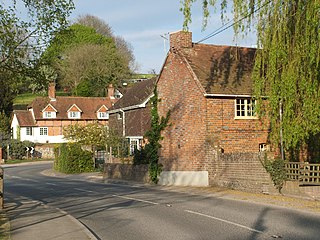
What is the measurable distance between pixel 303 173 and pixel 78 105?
59817 millimetres

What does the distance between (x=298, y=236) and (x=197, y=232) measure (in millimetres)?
2309

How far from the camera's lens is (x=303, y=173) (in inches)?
790

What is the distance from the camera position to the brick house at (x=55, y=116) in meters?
75.1

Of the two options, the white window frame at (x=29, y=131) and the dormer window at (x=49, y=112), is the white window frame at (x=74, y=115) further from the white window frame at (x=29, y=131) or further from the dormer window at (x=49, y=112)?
the white window frame at (x=29, y=131)

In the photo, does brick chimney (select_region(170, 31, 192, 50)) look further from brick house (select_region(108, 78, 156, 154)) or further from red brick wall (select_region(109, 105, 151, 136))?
red brick wall (select_region(109, 105, 151, 136))

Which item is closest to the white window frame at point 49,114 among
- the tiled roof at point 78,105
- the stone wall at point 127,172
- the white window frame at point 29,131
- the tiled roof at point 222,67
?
the tiled roof at point 78,105

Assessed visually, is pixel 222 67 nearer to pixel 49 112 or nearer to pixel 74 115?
pixel 74 115

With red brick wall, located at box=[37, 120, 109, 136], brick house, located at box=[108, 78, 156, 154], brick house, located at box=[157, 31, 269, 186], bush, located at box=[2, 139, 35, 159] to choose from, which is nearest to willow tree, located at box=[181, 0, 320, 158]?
brick house, located at box=[157, 31, 269, 186]

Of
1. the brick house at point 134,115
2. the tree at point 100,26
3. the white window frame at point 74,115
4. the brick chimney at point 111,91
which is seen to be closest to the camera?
the brick house at point 134,115

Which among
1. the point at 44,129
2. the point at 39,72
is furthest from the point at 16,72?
the point at 44,129

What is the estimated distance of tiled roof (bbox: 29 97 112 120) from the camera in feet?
249

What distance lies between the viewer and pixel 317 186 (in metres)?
19.2

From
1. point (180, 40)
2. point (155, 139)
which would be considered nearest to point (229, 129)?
point (155, 139)

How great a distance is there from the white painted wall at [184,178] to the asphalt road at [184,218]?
18.5 feet
